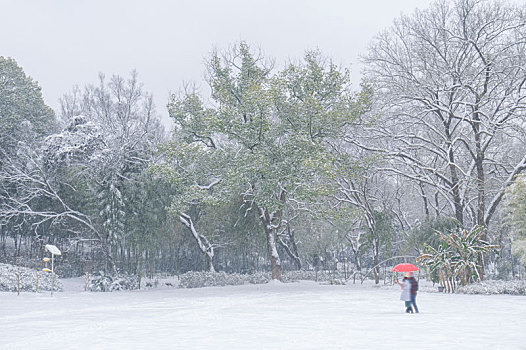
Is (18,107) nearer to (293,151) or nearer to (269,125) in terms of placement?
(269,125)

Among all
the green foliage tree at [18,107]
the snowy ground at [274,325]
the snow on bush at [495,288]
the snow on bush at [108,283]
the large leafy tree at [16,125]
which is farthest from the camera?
the green foliage tree at [18,107]

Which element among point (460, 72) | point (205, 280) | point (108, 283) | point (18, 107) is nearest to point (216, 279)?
point (205, 280)

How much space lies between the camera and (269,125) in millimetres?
22516

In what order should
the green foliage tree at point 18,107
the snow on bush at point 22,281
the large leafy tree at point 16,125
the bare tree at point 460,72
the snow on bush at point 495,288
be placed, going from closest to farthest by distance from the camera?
the snow on bush at point 495,288
the bare tree at point 460,72
the snow on bush at point 22,281
the large leafy tree at point 16,125
the green foliage tree at point 18,107

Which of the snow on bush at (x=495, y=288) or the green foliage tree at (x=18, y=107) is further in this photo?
the green foliage tree at (x=18, y=107)

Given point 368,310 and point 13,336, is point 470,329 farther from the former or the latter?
point 13,336

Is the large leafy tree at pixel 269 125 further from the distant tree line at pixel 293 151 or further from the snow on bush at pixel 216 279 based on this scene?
the snow on bush at pixel 216 279

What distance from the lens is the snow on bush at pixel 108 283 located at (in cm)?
2409

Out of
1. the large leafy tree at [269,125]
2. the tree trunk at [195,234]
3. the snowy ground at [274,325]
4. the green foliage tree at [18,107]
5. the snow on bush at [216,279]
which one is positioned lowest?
the snowy ground at [274,325]

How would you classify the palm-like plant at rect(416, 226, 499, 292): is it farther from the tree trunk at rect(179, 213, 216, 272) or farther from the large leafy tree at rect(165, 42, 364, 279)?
the tree trunk at rect(179, 213, 216, 272)

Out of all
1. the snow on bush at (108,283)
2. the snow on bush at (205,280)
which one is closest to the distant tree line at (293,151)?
the snow on bush at (108,283)

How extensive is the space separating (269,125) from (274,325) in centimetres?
1338

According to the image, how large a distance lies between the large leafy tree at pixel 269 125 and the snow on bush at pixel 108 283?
6148mm

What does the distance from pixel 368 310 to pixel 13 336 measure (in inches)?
322
